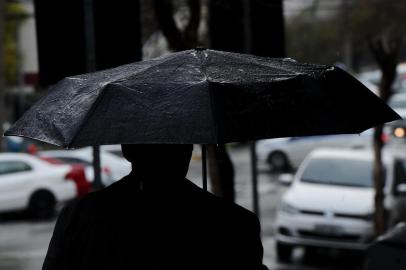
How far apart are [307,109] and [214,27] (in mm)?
4332

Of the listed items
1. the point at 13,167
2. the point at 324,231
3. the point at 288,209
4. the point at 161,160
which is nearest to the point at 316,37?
the point at 13,167

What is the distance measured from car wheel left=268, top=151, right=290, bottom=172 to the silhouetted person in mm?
23900

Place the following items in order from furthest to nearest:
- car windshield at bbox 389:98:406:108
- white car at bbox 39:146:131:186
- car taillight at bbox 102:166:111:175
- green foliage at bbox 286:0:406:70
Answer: green foliage at bbox 286:0:406:70
car windshield at bbox 389:98:406:108
white car at bbox 39:146:131:186
car taillight at bbox 102:166:111:175

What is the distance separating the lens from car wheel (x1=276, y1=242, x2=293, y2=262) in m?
12.9

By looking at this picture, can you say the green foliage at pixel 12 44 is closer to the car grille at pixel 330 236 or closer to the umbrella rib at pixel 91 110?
the car grille at pixel 330 236

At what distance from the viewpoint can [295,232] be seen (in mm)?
12641

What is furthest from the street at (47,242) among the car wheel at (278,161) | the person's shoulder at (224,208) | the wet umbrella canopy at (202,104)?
the person's shoulder at (224,208)

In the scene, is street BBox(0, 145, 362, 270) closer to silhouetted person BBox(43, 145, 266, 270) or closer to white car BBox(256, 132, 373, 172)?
white car BBox(256, 132, 373, 172)

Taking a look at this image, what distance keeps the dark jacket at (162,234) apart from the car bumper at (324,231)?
31.2ft

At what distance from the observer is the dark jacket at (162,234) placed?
3.03m

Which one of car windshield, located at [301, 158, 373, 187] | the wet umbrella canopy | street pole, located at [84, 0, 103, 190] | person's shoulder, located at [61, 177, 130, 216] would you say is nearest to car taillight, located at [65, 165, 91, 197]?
car windshield, located at [301, 158, 373, 187]

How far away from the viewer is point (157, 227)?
3.04 meters

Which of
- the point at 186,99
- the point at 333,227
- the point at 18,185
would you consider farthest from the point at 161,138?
the point at 18,185

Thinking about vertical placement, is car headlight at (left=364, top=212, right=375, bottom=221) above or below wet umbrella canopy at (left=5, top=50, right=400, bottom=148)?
below
